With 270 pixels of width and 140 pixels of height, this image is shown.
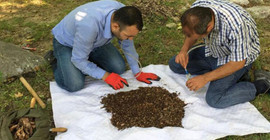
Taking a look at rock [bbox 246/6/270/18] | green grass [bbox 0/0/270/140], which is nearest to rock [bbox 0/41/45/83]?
green grass [bbox 0/0/270/140]

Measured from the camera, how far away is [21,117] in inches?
93.1

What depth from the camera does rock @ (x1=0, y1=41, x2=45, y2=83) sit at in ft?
11.6

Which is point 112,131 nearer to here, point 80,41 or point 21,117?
point 21,117

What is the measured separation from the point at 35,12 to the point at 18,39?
1.40 m

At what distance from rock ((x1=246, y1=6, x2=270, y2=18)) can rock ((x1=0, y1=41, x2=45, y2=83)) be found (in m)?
4.76

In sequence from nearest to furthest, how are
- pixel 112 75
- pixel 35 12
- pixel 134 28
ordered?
pixel 134 28 < pixel 112 75 < pixel 35 12

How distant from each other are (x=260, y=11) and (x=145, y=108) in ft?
14.1

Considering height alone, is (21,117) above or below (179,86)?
above

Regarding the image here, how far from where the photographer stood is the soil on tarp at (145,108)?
106 inches

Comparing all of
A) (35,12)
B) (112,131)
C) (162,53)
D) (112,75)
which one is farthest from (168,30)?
(35,12)

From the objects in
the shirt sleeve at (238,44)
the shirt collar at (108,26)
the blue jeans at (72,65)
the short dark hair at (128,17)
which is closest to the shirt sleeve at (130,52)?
the blue jeans at (72,65)

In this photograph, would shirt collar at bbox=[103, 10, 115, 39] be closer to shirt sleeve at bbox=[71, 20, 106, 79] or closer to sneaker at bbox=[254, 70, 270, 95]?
shirt sleeve at bbox=[71, 20, 106, 79]

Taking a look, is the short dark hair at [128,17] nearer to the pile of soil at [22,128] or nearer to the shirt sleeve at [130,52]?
the shirt sleeve at [130,52]

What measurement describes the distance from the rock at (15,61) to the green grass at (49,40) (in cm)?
Result: 12
